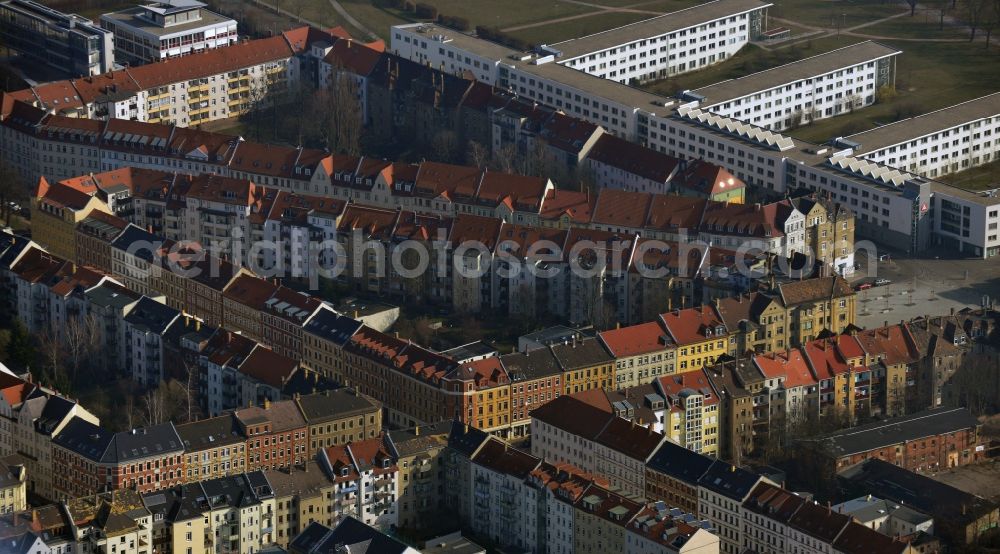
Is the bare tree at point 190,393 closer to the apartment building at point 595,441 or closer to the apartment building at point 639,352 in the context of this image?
the apartment building at point 595,441

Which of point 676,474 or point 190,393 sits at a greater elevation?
point 676,474

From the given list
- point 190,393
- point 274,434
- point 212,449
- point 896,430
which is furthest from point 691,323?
point 212,449

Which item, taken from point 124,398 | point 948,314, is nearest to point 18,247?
point 124,398

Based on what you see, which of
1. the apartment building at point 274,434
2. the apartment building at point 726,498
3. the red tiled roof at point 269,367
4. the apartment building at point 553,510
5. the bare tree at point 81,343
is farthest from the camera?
the bare tree at point 81,343

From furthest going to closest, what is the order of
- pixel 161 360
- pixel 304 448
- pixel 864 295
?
pixel 864 295, pixel 161 360, pixel 304 448

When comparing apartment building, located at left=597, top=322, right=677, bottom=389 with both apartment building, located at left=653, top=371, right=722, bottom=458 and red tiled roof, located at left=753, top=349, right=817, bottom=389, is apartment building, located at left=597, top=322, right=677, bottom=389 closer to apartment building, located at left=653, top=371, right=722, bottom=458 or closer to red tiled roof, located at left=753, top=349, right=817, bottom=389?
apartment building, located at left=653, top=371, right=722, bottom=458

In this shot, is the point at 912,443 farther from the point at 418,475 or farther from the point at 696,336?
the point at 418,475

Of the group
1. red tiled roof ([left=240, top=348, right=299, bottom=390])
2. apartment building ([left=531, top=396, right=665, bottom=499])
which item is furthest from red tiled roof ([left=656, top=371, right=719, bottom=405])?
red tiled roof ([left=240, top=348, right=299, bottom=390])

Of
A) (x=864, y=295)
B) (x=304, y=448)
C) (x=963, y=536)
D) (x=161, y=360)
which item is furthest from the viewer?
(x=864, y=295)

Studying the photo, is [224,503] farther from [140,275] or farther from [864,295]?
[864,295]

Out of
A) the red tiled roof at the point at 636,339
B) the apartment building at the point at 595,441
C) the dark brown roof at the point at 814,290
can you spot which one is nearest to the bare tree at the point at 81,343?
the apartment building at the point at 595,441

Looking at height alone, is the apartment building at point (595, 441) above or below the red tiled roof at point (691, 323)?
below
